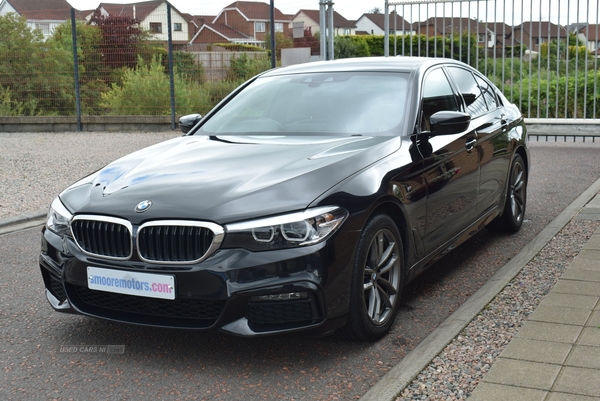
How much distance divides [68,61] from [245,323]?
15.0 m

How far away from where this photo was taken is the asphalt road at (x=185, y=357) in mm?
3719

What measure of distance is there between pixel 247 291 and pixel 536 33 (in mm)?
14101

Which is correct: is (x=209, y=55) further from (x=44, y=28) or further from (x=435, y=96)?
(x=435, y=96)

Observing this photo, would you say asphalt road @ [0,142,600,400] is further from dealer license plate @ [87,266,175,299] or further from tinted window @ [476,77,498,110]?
tinted window @ [476,77,498,110]

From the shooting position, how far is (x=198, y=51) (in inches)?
682

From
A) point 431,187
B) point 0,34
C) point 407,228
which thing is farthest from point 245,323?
point 0,34

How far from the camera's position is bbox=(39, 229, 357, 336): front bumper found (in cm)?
368

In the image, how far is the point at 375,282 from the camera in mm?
4219

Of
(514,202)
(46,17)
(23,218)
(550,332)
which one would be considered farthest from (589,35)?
(46,17)

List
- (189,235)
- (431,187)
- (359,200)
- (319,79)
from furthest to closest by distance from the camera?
1. (319,79)
2. (431,187)
3. (359,200)
4. (189,235)

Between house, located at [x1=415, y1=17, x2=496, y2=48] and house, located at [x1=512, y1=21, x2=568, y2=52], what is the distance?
56 centimetres

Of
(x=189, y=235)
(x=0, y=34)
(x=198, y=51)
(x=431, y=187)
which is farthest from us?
(x=0, y=34)

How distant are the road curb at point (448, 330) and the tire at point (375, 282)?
0.26 metres

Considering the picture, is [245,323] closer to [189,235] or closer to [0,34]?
[189,235]
